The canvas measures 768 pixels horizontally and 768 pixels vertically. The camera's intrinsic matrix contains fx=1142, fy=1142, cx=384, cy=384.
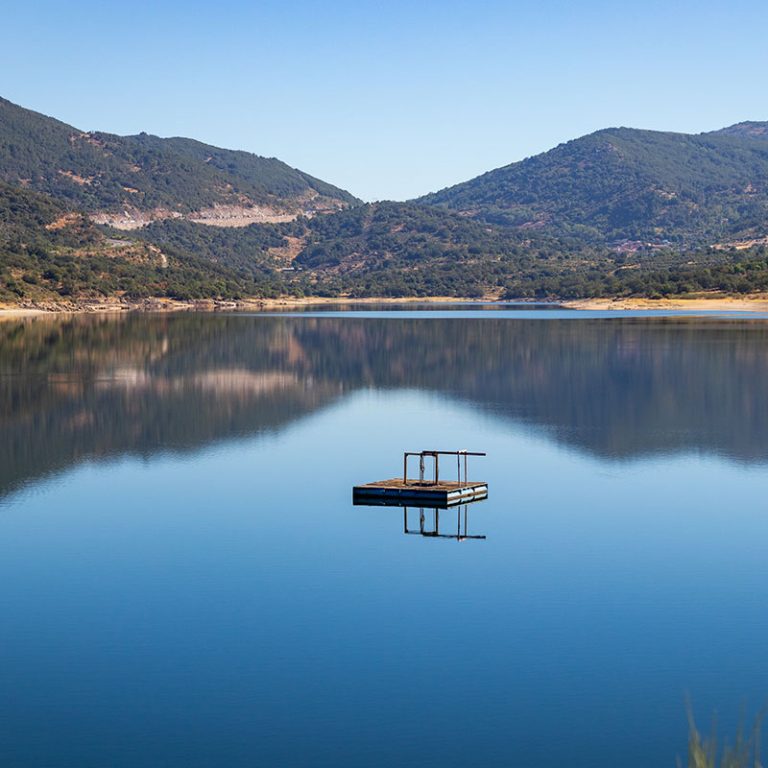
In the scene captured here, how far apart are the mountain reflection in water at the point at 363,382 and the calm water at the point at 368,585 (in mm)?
419

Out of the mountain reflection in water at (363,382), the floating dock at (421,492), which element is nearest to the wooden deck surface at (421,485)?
the floating dock at (421,492)

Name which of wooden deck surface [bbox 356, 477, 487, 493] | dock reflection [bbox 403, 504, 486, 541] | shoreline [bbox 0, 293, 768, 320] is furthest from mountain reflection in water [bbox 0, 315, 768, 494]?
shoreline [bbox 0, 293, 768, 320]

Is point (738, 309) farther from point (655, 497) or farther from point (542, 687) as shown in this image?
point (542, 687)

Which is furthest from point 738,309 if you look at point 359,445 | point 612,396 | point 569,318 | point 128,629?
point 128,629

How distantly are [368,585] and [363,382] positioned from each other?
47.1m

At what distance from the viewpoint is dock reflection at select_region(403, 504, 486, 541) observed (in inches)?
1189

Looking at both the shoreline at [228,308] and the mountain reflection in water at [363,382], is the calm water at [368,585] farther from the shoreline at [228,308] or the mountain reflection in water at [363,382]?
the shoreline at [228,308]

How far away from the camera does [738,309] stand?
15725 centimetres

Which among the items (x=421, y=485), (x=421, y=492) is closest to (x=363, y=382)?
(x=421, y=485)

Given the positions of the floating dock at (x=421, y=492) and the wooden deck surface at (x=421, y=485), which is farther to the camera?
the wooden deck surface at (x=421, y=485)

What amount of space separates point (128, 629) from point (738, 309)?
479 feet

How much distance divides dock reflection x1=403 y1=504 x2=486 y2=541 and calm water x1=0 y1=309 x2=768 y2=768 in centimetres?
30

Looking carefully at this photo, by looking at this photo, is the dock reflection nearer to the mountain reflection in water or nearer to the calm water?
the calm water

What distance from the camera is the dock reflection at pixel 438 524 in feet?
99.1
